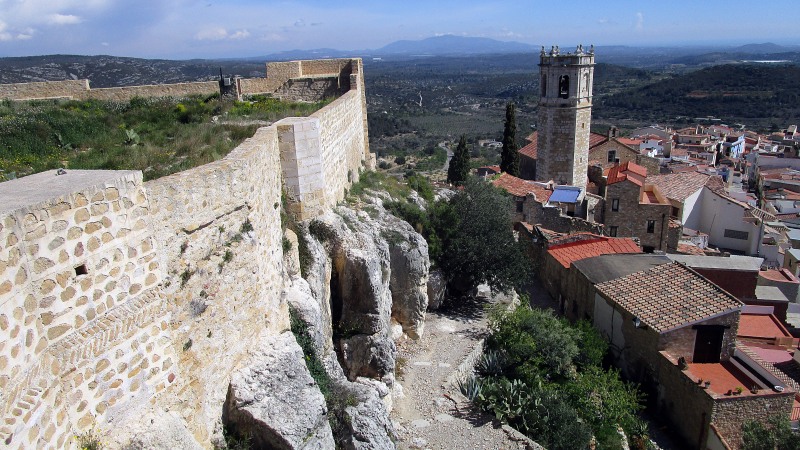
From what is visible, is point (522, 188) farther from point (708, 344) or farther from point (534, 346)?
point (534, 346)

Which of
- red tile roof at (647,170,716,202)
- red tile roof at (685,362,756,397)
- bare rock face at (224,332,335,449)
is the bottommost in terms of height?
red tile roof at (685,362,756,397)

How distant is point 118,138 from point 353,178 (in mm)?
5854

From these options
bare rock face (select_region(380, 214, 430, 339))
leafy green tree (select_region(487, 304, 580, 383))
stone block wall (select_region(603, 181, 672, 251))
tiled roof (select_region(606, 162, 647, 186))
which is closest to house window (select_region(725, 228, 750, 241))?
tiled roof (select_region(606, 162, 647, 186))

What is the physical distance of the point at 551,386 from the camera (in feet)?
43.0

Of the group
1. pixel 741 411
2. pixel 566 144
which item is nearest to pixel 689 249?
pixel 566 144

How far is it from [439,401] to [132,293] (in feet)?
26.9

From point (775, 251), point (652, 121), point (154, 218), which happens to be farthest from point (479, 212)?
point (652, 121)

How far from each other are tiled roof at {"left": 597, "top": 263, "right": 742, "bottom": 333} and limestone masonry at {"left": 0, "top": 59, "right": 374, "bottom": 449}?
11.0 m

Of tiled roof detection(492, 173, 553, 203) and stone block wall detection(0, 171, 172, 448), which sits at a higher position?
stone block wall detection(0, 171, 172, 448)

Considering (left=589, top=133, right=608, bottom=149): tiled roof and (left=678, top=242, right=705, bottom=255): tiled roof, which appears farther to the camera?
(left=589, top=133, right=608, bottom=149): tiled roof

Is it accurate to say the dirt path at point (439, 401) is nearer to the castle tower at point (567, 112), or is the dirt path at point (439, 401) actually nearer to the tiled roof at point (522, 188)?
the tiled roof at point (522, 188)

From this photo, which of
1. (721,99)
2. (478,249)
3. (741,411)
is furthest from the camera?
(721,99)

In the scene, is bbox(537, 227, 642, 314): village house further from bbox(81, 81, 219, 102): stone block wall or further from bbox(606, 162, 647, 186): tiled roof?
bbox(81, 81, 219, 102): stone block wall

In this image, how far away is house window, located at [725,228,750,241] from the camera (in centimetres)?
2752
